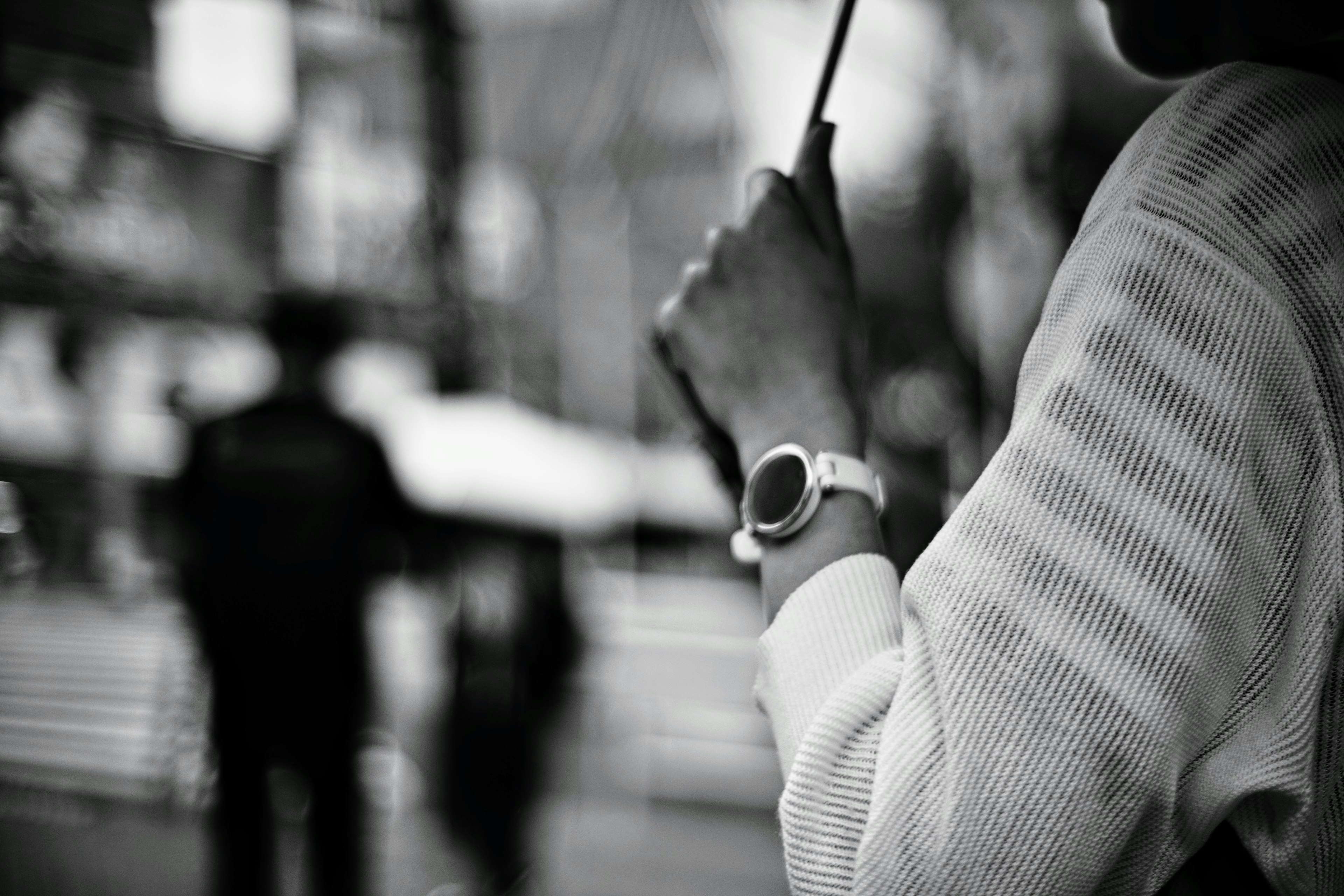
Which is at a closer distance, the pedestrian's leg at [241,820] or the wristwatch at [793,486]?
the wristwatch at [793,486]

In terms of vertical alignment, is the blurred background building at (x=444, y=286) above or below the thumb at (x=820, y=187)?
below

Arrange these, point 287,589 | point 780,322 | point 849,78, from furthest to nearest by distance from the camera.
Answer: point 849,78, point 287,589, point 780,322

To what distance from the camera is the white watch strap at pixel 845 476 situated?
66 cm

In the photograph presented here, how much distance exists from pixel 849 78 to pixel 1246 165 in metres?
2.95

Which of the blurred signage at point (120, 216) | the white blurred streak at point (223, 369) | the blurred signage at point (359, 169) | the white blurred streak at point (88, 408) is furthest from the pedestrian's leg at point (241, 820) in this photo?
the blurred signage at point (359, 169)

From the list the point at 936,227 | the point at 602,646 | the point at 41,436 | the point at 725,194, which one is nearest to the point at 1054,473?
the point at 41,436

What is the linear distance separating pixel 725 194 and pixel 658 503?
2.57m

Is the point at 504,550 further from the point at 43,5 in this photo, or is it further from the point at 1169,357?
the point at 1169,357

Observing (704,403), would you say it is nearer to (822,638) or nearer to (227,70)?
(822,638)

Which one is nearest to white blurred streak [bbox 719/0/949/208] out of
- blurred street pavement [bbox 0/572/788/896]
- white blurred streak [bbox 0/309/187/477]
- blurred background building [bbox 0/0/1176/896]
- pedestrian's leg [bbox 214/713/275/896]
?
blurred background building [bbox 0/0/1176/896]

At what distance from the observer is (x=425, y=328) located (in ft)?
11.3

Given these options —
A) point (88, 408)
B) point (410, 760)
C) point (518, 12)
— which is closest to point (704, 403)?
point (518, 12)

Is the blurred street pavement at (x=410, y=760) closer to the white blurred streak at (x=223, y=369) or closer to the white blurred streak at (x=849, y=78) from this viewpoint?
the white blurred streak at (x=223, y=369)

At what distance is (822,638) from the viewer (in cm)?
61
